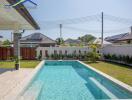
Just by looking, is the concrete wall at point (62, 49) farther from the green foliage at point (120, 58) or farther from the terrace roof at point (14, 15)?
the terrace roof at point (14, 15)

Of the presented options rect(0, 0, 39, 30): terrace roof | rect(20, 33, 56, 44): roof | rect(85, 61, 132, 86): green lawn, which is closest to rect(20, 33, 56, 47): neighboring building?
rect(20, 33, 56, 44): roof

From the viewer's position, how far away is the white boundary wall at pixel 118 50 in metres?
20.5

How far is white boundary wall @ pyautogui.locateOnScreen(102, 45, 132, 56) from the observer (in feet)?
67.3

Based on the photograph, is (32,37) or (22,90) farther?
(32,37)

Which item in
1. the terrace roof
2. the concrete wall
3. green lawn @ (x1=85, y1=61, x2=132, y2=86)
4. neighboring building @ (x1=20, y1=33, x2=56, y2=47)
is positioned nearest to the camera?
the terrace roof

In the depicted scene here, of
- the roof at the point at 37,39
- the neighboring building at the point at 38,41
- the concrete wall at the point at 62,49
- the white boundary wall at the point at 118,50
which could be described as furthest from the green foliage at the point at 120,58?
the roof at the point at 37,39

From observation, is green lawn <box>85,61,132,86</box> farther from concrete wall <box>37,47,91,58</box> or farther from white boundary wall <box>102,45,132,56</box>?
concrete wall <box>37,47,91,58</box>

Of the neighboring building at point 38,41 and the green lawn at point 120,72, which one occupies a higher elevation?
the neighboring building at point 38,41

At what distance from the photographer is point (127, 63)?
19812 millimetres

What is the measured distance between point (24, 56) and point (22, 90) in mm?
19640

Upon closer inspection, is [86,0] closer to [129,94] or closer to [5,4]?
[5,4]

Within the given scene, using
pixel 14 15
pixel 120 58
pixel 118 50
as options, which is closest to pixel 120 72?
pixel 14 15

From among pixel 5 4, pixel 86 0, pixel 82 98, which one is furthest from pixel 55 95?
pixel 86 0

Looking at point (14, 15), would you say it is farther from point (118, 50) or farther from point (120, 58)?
Answer: point (118, 50)
